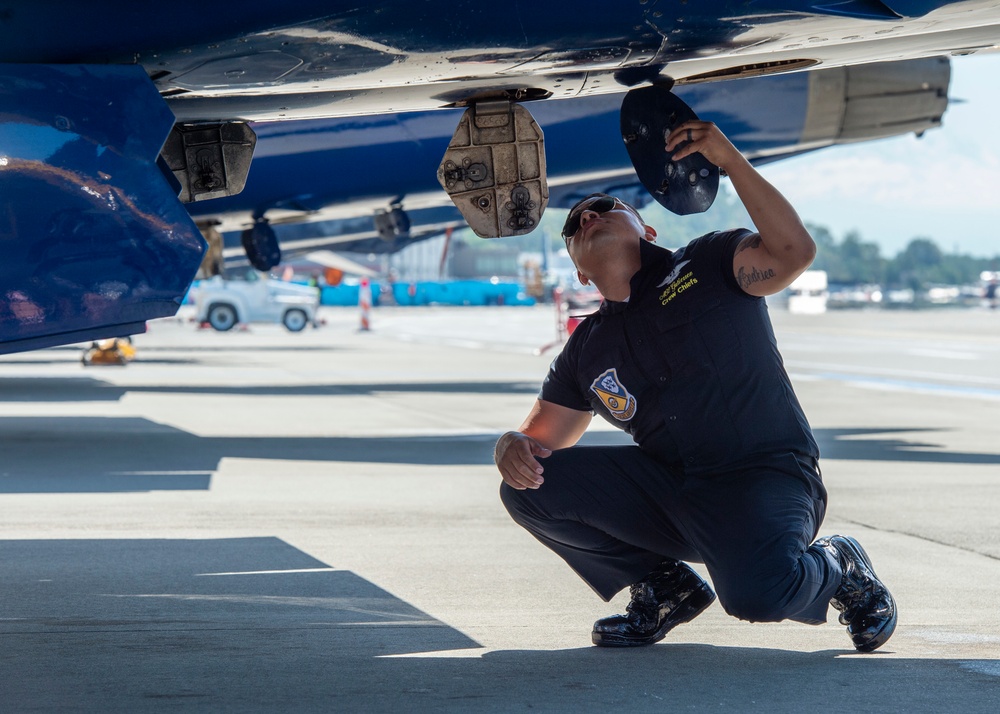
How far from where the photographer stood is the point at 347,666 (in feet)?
11.3

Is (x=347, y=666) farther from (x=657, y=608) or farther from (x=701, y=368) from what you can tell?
(x=701, y=368)

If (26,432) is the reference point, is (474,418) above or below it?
below

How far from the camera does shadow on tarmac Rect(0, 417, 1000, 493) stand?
24.5ft

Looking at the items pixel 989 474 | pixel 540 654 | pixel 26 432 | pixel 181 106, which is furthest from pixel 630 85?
pixel 26 432

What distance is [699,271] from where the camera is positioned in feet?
12.1

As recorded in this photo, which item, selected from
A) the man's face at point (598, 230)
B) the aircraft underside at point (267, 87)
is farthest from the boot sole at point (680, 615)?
the aircraft underside at point (267, 87)

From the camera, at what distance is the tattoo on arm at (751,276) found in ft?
11.6

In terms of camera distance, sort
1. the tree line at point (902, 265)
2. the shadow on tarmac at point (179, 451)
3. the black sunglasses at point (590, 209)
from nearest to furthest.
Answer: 1. the black sunglasses at point (590, 209)
2. the shadow on tarmac at point (179, 451)
3. the tree line at point (902, 265)

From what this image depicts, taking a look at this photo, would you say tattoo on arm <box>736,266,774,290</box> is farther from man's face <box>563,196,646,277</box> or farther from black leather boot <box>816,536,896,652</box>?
black leather boot <box>816,536,896,652</box>

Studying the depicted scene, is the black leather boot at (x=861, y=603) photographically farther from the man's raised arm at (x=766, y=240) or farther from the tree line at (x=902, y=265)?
the tree line at (x=902, y=265)

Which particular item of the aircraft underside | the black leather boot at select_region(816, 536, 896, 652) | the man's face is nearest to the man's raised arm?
the man's face

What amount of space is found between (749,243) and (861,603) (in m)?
1.14

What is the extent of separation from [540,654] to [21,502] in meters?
3.96

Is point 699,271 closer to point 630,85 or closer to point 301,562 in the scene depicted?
point 630,85
